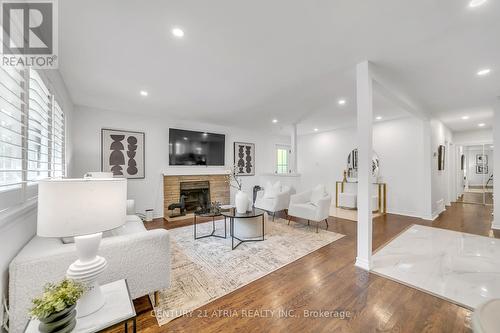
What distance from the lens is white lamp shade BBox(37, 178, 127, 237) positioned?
980 mm

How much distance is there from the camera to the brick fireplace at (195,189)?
5059 mm

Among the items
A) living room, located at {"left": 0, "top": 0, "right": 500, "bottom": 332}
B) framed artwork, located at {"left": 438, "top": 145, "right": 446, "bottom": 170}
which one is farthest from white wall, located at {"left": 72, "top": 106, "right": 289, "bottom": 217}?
framed artwork, located at {"left": 438, "top": 145, "right": 446, "bottom": 170}

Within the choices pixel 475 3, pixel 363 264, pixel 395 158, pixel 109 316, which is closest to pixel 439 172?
pixel 395 158

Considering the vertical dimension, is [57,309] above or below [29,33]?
below

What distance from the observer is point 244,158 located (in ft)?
22.3

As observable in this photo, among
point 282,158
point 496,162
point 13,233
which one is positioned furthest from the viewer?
point 282,158

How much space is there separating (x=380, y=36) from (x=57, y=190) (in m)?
2.85

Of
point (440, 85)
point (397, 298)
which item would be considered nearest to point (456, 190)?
point (440, 85)

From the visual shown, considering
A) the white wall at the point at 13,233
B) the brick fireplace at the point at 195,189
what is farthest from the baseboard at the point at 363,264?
the brick fireplace at the point at 195,189

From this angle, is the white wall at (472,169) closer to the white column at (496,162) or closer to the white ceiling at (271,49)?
Answer: the white column at (496,162)

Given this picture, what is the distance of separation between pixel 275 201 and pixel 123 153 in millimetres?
3679

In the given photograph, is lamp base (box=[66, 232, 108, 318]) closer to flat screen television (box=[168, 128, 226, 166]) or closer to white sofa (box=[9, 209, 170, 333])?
white sofa (box=[9, 209, 170, 333])

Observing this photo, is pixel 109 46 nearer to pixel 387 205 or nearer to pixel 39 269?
pixel 39 269

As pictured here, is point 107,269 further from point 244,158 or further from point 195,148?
point 244,158
